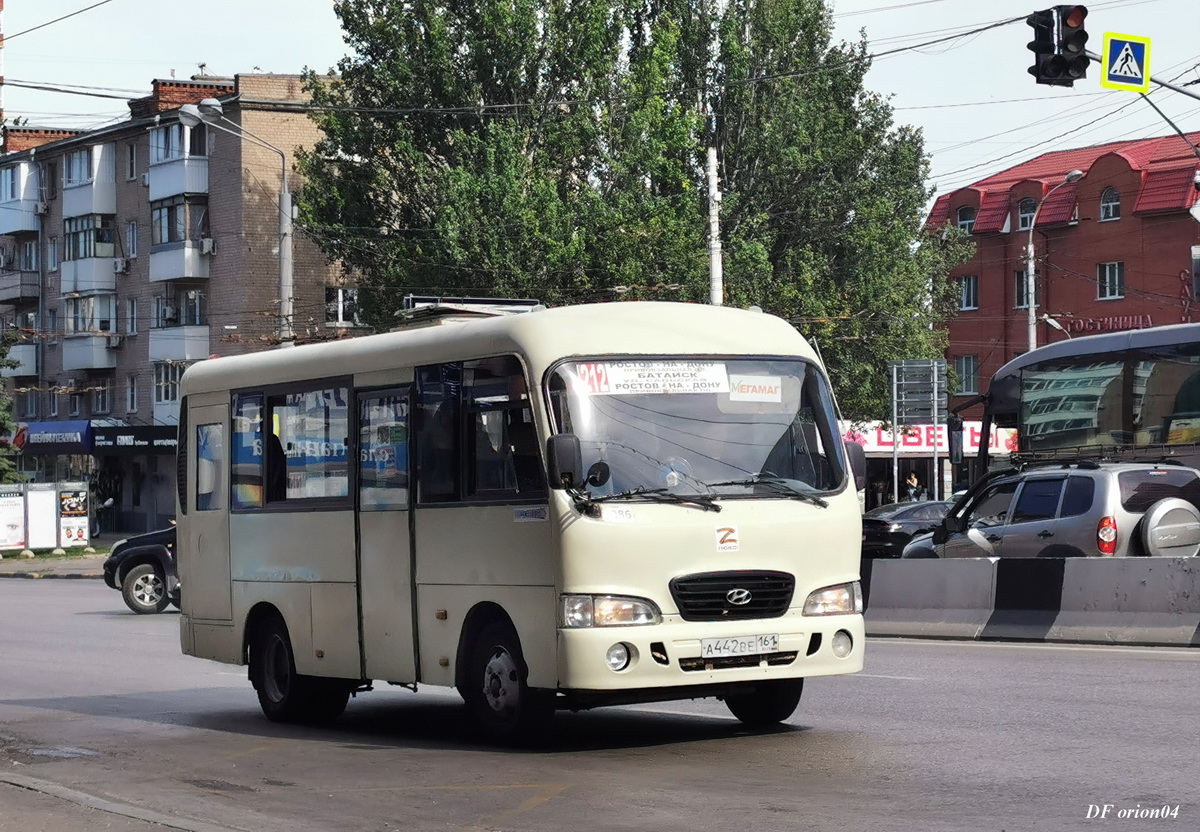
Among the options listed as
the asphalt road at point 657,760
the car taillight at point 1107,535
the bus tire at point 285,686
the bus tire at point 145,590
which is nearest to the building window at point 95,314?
the bus tire at point 145,590

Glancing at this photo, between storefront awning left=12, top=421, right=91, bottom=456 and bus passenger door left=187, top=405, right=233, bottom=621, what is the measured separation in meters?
53.5

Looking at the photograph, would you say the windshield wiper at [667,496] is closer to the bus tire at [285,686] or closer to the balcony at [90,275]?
the bus tire at [285,686]

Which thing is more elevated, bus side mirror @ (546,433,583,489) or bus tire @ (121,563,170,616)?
bus side mirror @ (546,433,583,489)

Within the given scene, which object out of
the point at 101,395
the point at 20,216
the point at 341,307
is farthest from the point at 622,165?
the point at 20,216

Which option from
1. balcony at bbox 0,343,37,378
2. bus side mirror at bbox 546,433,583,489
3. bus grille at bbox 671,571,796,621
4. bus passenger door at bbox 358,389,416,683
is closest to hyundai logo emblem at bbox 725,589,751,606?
bus grille at bbox 671,571,796,621

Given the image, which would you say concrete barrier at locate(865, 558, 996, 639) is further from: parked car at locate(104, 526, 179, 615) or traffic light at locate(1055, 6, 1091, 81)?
parked car at locate(104, 526, 179, 615)

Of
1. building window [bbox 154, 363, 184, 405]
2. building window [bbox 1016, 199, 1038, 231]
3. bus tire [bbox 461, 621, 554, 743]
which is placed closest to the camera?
bus tire [bbox 461, 621, 554, 743]

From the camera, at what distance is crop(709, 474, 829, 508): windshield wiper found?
35.2ft

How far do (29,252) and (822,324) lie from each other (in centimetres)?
3551

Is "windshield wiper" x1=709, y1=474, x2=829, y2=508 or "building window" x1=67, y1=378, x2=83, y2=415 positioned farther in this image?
"building window" x1=67, y1=378, x2=83, y2=415

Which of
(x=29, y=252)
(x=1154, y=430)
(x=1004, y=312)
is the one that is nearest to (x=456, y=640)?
(x=1154, y=430)

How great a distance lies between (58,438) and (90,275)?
6625 millimetres

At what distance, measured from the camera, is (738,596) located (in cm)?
1054

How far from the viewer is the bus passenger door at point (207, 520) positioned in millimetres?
13930
